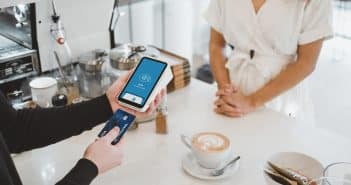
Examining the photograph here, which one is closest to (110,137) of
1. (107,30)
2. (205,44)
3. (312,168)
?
(312,168)

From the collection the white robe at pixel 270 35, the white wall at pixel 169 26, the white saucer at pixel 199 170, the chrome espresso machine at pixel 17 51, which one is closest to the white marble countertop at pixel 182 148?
the white saucer at pixel 199 170

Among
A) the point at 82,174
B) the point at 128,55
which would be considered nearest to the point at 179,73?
the point at 128,55

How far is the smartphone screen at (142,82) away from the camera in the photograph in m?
1.06

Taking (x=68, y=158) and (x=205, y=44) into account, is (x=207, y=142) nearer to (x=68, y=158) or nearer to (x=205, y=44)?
(x=68, y=158)

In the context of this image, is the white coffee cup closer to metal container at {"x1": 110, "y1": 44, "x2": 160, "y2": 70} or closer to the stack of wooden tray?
metal container at {"x1": 110, "y1": 44, "x2": 160, "y2": 70}

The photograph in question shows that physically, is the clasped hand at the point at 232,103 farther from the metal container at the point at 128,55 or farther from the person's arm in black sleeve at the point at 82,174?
the person's arm in black sleeve at the point at 82,174

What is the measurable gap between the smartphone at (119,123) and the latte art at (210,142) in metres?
0.20

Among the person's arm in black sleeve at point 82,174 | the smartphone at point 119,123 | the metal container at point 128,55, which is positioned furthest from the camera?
the metal container at point 128,55

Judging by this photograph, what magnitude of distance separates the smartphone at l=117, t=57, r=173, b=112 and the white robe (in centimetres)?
50

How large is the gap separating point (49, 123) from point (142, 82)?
259mm

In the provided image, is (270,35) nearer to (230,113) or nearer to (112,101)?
(230,113)

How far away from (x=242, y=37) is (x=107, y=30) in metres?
0.51

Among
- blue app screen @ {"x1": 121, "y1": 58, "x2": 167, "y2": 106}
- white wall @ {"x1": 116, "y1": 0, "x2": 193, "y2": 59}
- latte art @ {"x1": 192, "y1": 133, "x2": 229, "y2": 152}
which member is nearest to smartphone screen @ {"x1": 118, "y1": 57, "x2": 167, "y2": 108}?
blue app screen @ {"x1": 121, "y1": 58, "x2": 167, "y2": 106}

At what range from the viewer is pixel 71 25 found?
1.51 m
